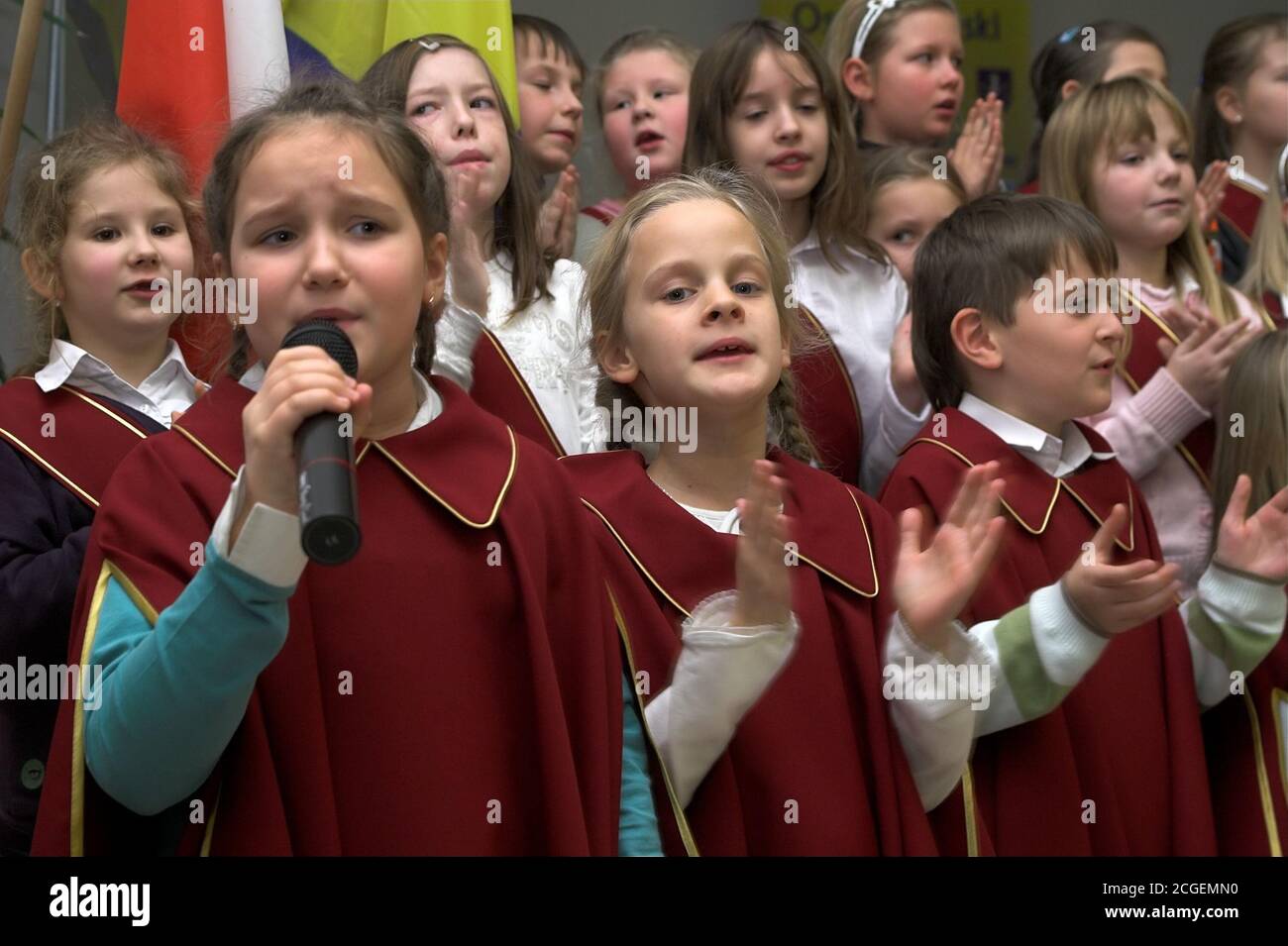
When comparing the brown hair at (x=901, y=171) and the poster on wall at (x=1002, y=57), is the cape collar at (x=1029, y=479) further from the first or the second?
the poster on wall at (x=1002, y=57)

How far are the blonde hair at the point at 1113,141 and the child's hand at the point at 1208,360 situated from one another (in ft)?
0.89

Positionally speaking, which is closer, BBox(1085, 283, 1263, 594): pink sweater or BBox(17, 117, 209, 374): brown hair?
BBox(17, 117, 209, 374): brown hair

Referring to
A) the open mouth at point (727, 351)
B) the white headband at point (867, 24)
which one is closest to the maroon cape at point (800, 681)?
the open mouth at point (727, 351)

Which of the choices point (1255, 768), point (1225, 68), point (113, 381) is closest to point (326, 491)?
point (113, 381)

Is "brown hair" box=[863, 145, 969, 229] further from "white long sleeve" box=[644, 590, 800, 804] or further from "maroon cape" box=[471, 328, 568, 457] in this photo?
"white long sleeve" box=[644, 590, 800, 804]

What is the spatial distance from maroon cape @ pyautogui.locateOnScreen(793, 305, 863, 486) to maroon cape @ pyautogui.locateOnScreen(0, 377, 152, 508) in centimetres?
107

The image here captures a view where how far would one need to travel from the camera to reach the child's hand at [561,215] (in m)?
2.90

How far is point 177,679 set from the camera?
4.70ft

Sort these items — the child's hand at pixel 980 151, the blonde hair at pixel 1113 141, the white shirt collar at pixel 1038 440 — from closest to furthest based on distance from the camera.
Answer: the white shirt collar at pixel 1038 440
the blonde hair at pixel 1113 141
the child's hand at pixel 980 151

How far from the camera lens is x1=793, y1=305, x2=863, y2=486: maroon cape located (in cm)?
274

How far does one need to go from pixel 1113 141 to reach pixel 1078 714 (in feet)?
3.94

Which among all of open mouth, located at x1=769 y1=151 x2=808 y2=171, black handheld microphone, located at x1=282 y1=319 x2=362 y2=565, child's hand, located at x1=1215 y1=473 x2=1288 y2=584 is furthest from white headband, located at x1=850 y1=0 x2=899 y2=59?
black handheld microphone, located at x1=282 y1=319 x2=362 y2=565
